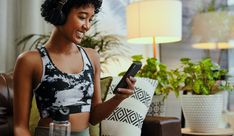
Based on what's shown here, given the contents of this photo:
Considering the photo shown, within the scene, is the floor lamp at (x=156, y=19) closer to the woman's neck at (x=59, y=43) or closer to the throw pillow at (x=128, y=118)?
the throw pillow at (x=128, y=118)

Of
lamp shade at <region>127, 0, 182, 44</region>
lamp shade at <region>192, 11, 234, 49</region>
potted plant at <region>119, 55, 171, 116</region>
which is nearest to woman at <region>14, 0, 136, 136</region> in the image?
potted plant at <region>119, 55, 171, 116</region>

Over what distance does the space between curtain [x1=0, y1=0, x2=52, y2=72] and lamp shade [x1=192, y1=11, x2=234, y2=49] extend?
1153 millimetres

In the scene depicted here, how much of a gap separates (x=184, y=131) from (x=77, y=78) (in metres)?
1.04

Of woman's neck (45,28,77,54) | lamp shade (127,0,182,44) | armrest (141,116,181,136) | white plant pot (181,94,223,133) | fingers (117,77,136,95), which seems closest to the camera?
fingers (117,77,136,95)

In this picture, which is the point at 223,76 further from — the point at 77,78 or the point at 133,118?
the point at 77,78

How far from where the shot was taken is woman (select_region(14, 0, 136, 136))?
1141 mm

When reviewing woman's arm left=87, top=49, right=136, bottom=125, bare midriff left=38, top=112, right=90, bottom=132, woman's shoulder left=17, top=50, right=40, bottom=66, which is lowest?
bare midriff left=38, top=112, right=90, bottom=132

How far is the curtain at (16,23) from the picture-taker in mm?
2154

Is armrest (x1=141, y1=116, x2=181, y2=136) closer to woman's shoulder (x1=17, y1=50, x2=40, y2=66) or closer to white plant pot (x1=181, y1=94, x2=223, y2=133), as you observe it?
white plant pot (x1=181, y1=94, x2=223, y2=133)

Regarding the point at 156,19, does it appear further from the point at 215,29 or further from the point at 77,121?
the point at 77,121

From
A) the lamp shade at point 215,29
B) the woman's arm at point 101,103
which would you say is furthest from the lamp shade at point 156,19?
the woman's arm at point 101,103

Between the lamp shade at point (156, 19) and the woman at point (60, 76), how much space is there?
0.96 meters

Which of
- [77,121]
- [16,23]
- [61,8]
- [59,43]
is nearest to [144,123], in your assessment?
[77,121]

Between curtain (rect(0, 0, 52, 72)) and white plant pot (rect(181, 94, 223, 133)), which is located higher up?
curtain (rect(0, 0, 52, 72))
